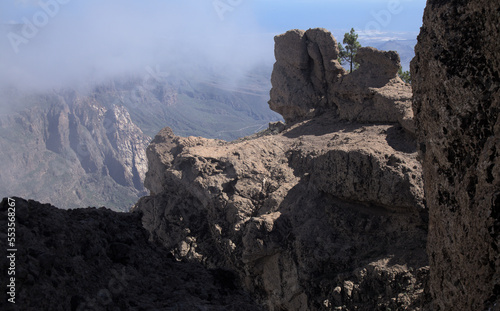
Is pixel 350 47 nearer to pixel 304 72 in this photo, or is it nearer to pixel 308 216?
pixel 304 72

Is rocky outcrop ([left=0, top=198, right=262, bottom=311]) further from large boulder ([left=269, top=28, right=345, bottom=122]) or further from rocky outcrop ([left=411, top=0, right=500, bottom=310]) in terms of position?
large boulder ([left=269, top=28, right=345, bottom=122])

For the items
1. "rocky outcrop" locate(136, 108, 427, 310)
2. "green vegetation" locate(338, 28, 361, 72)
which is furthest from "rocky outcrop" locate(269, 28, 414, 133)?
"green vegetation" locate(338, 28, 361, 72)

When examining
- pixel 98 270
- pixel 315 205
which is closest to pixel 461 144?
pixel 98 270

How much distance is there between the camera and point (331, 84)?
98.9ft

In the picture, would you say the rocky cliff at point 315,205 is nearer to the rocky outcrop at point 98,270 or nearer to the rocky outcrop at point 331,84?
the rocky outcrop at point 331,84

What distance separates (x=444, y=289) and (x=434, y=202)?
172 cm

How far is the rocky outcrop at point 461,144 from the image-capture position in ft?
26.6

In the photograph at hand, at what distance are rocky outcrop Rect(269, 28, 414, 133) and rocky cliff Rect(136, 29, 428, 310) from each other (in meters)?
0.10

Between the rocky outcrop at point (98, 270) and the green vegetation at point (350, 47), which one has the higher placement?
the green vegetation at point (350, 47)

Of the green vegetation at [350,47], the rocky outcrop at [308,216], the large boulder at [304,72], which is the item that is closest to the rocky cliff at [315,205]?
the rocky outcrop at [308,216]

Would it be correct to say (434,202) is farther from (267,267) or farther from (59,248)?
(267,267)

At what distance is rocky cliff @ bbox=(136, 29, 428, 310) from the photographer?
61.0 feet

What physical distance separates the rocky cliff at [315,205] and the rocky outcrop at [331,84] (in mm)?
100

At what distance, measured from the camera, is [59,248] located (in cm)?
991
